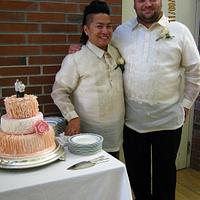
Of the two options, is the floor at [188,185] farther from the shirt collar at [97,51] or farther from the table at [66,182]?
the shirt collar at [97,51]

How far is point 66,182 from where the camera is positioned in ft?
4.17

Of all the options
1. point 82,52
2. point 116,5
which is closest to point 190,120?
point 116,5

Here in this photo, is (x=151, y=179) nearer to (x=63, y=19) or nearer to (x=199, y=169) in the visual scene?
(x=199, y=169)

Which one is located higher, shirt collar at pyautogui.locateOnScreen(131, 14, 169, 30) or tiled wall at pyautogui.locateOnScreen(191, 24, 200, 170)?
shirt collar at pyautogui.locateOnScreen(131, 14, 169, 30)

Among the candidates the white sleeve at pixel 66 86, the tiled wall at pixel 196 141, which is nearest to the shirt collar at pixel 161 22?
the white sleeve at pixel 66 86

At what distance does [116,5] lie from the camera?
2152mm

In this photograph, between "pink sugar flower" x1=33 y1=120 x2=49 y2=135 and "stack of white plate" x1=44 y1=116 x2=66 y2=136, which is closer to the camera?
"pink sugar flower" x1=33 y1=120 x2=49 y2=135

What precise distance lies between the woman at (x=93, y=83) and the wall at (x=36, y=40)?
0.83 feet

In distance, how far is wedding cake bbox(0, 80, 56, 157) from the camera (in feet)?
4.38

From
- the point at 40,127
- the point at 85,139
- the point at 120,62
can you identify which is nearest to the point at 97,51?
the point at 120,62

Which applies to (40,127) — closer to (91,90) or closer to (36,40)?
(91,90)

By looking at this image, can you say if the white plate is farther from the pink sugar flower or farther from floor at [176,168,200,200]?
floor at [176,168,200,200]

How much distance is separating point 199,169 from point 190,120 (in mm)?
459

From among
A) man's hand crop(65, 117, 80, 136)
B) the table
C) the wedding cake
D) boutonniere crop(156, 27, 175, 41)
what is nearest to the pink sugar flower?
the wedding cake
